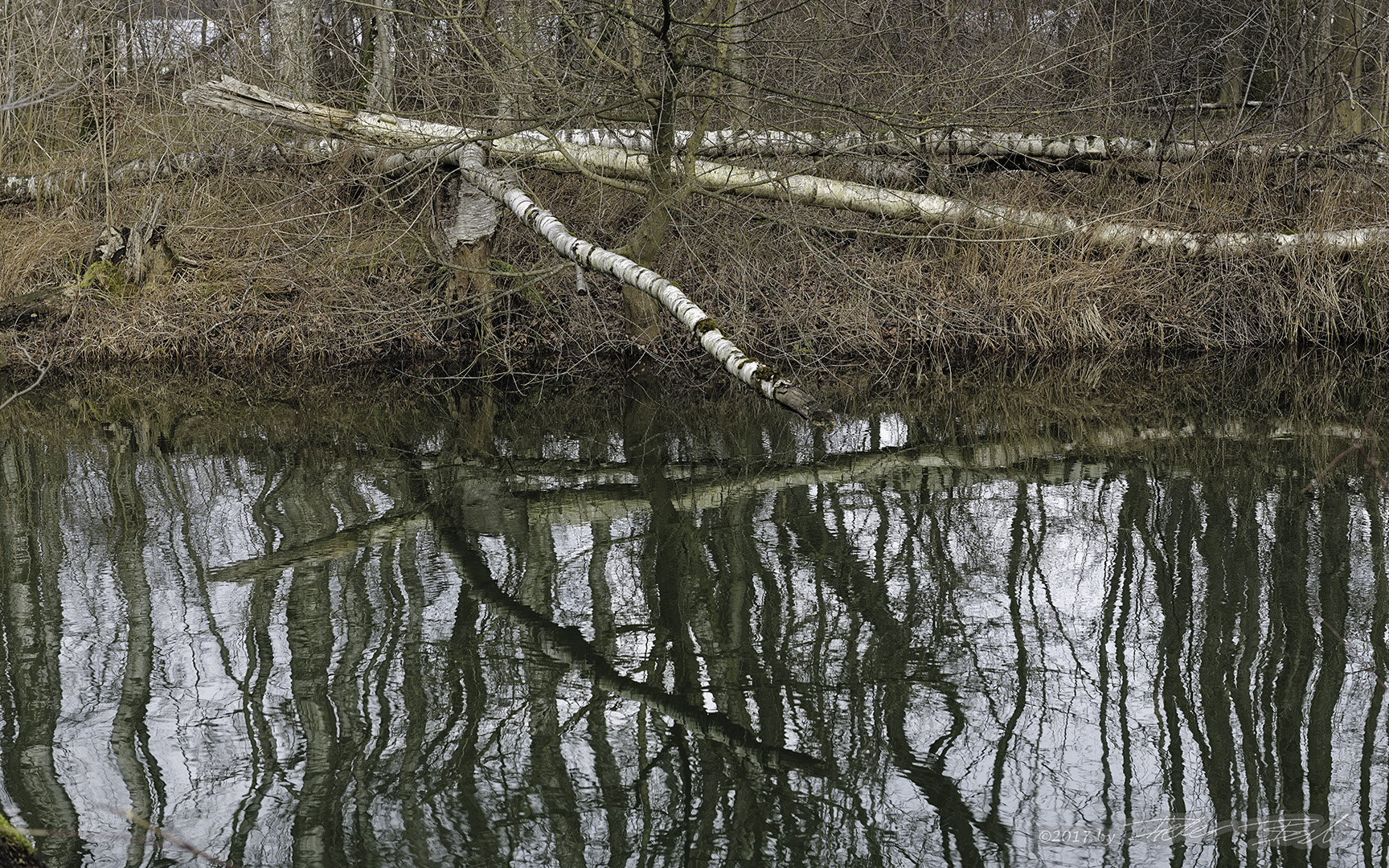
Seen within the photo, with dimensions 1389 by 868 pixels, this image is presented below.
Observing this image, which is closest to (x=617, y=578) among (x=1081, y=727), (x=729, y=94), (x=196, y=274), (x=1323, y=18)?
(x=1081, y=727)

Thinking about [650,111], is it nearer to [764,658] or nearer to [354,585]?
[354,585]

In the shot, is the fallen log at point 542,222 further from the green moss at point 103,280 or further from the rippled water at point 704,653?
the green moss at point 103,280

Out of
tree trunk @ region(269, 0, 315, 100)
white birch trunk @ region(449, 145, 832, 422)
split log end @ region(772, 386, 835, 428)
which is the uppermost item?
tree trunk @ region(269, 0, 315, 100)

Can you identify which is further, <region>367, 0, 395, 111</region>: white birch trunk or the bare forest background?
<region>367, 0, 395, 111</region>: white birch trunk

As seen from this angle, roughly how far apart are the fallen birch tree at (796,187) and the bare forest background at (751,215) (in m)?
0.09

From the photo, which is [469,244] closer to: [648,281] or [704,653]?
[648,281]

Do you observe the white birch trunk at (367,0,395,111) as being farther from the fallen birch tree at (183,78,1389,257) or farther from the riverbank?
the riverbank

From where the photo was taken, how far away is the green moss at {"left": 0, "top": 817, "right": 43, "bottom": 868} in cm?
281

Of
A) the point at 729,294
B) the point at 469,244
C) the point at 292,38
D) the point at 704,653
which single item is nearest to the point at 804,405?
the point at 704,653

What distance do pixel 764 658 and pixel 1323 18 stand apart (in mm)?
12847

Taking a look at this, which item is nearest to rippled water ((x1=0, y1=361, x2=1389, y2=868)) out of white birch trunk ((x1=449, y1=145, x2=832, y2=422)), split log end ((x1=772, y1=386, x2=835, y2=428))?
split log end ((x1=772, y1=386, x2=835, y2=428))

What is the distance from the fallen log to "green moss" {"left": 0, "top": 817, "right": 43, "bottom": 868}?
487cm

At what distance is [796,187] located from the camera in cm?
1202

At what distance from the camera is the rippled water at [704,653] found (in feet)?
12.0
